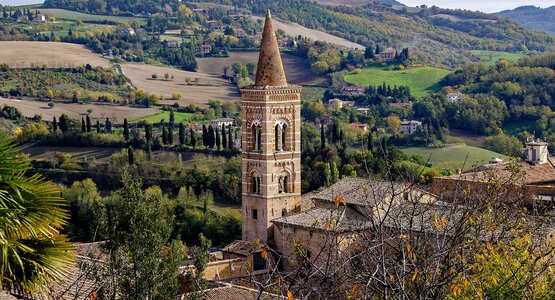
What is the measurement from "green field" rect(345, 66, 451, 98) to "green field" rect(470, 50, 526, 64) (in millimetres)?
39558

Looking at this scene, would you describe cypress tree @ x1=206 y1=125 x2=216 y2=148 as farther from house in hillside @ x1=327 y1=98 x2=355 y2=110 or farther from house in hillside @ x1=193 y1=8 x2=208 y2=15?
house in hillside @ x1=193 y1=8 x2=208 y2=15

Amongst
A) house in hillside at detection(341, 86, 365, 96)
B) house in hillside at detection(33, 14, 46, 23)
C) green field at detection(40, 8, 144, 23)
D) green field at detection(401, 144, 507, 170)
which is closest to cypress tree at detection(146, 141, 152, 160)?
green field at detection(401, 144, 507, 170)

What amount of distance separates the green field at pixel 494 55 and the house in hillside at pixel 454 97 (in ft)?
182

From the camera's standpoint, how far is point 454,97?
4279 inches

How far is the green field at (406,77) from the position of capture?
12120 cm

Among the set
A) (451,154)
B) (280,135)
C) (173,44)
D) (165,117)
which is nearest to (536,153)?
(280,135)

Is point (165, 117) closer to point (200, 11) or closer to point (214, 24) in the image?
point (214, 24)

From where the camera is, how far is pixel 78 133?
7875 cm

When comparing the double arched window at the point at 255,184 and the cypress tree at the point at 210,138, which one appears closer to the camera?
the double arched window at the point at 255,184

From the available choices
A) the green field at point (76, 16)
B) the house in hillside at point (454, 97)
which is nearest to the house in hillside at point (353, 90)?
the house in hillside at point (454, 97)

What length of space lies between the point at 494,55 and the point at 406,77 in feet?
173

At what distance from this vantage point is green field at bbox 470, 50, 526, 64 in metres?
166

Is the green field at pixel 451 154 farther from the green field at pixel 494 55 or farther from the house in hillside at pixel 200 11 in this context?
the house in hillside at pixel 200 11

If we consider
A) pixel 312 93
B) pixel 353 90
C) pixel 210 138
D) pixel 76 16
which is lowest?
pixel 312 93
